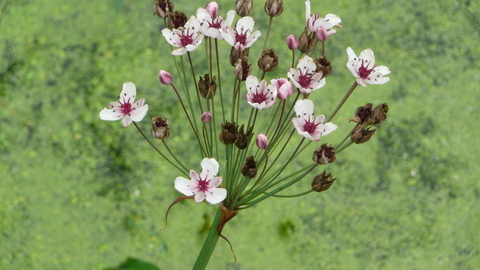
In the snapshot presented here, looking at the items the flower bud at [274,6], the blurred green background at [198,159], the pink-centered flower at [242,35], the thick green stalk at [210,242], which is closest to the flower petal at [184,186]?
the thick green stalk at [210,242]

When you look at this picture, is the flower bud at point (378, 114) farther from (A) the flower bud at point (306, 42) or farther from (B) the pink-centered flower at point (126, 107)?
(B) the pink-centered flower at point (126, 107)

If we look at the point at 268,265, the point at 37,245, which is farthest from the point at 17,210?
the point at 268,265

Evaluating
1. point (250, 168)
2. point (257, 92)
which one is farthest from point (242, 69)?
point (250, 168)

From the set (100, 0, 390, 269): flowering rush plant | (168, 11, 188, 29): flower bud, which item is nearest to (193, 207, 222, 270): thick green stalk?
(100, 0, 390, 269): flowering rush plant

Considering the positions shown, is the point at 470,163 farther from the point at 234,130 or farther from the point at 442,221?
the point at 234,130

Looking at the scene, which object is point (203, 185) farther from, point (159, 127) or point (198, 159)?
point (198, 159)

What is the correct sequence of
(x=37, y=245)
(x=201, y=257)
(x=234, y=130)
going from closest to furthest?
(x=234, y=130) < (x=201, y=257) < (x=37, y=245)
